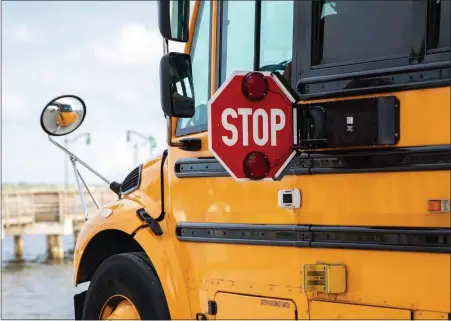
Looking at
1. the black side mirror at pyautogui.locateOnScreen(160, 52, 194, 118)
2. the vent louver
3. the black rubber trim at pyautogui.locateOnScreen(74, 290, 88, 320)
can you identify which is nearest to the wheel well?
the black rubber trim at pyautogui.locateOnScreen(74, 290, 88, 320)

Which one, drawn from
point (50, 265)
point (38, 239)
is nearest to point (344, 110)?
point (50, 265)

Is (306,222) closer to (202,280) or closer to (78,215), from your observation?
(202,280)

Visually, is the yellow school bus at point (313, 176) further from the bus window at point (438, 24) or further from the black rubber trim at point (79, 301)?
the black rubber trim at point (79, 301)

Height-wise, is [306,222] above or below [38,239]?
above

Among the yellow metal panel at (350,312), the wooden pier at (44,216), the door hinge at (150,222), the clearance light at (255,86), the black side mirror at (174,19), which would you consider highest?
the black side mirror at (174,19)

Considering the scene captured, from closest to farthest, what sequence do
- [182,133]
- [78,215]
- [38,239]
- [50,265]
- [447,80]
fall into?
[447,80] < [182,133] < [50,265] < [78,215] < [38,239]

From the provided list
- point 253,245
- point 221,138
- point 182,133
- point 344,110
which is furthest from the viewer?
point 182,133

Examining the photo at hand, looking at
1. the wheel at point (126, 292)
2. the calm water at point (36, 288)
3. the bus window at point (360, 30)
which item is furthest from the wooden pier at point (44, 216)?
the bus window at point (360, 30)

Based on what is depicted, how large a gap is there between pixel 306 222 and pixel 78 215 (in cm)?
3182

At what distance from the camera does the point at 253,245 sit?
3277mm

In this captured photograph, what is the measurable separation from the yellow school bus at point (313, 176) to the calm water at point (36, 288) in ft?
28.3

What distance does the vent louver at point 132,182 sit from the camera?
167 inches

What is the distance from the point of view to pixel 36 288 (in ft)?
63.3

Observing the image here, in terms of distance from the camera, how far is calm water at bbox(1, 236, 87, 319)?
14.4m
